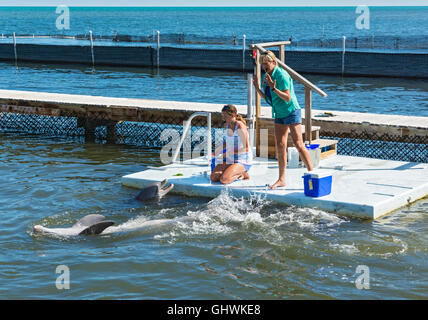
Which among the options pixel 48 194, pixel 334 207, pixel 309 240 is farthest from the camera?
pixel 48 194

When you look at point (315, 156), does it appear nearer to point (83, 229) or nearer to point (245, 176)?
point (245, 176)

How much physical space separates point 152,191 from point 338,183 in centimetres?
286

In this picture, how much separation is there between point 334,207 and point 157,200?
2.72m

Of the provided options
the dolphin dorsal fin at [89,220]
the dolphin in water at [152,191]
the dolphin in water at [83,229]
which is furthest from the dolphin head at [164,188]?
the dolphin in water at [83,229]

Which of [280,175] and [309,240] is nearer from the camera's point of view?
[309,240]

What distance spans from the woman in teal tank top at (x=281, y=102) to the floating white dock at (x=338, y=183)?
1.54ft

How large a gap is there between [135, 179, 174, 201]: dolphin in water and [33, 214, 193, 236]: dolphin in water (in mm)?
1079

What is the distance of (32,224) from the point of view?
9.00 meters

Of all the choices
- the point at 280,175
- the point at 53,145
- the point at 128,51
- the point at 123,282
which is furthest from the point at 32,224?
the point at 128,51

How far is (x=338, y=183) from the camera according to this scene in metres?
9.97

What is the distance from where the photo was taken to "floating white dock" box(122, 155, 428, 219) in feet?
29.6

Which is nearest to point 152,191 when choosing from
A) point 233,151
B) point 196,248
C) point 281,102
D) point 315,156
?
point 233,151

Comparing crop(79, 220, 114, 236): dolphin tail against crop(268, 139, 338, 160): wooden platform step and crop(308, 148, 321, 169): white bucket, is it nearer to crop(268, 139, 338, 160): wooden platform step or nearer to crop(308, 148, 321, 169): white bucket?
crop(308, 148, 321, 169): white bucket
